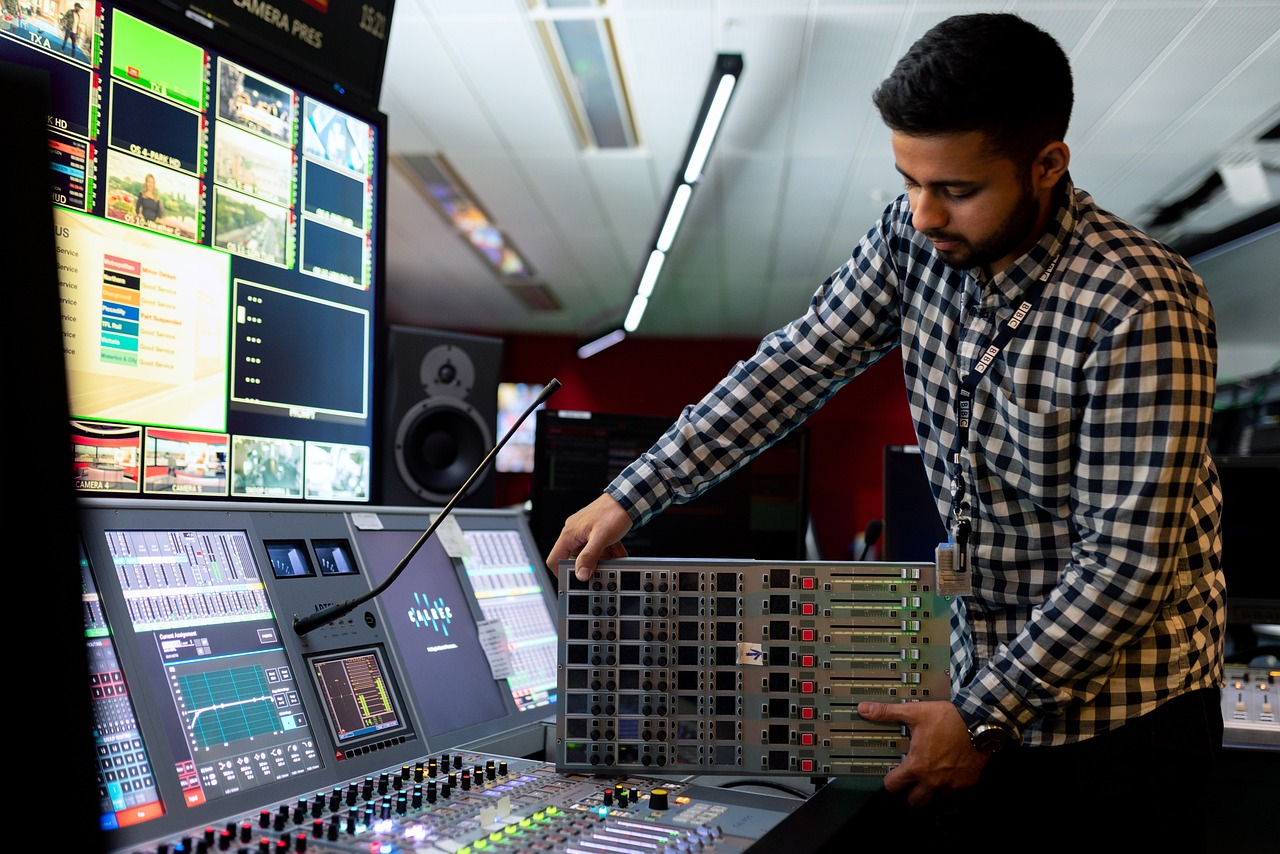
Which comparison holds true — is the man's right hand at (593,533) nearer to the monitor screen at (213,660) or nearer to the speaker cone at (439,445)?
the monitor screen at (213,660)

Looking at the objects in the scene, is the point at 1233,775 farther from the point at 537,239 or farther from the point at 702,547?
the point at 537,239

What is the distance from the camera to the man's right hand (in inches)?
48.9

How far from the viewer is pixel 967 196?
3.78ft

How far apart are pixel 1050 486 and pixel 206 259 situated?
48.2 inches

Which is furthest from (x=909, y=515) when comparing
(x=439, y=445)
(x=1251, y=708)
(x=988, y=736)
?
(x=988, y=736)

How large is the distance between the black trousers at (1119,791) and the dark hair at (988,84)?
713 millimetres

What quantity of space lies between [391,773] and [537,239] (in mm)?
6539

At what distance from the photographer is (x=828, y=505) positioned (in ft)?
16.0

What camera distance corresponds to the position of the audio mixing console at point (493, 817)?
921 millimetres

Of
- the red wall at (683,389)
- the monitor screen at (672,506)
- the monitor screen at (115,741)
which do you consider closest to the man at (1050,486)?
the monitor screen at (115,741)

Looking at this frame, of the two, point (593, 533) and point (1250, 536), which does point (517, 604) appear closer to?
point (593, 533)

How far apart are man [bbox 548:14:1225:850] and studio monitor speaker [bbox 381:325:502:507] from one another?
93cm

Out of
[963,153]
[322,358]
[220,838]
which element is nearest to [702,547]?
[322,358]

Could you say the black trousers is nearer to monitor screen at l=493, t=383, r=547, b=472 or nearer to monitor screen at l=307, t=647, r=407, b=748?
monitor screen at l=307, t=647, r=407, b=748
